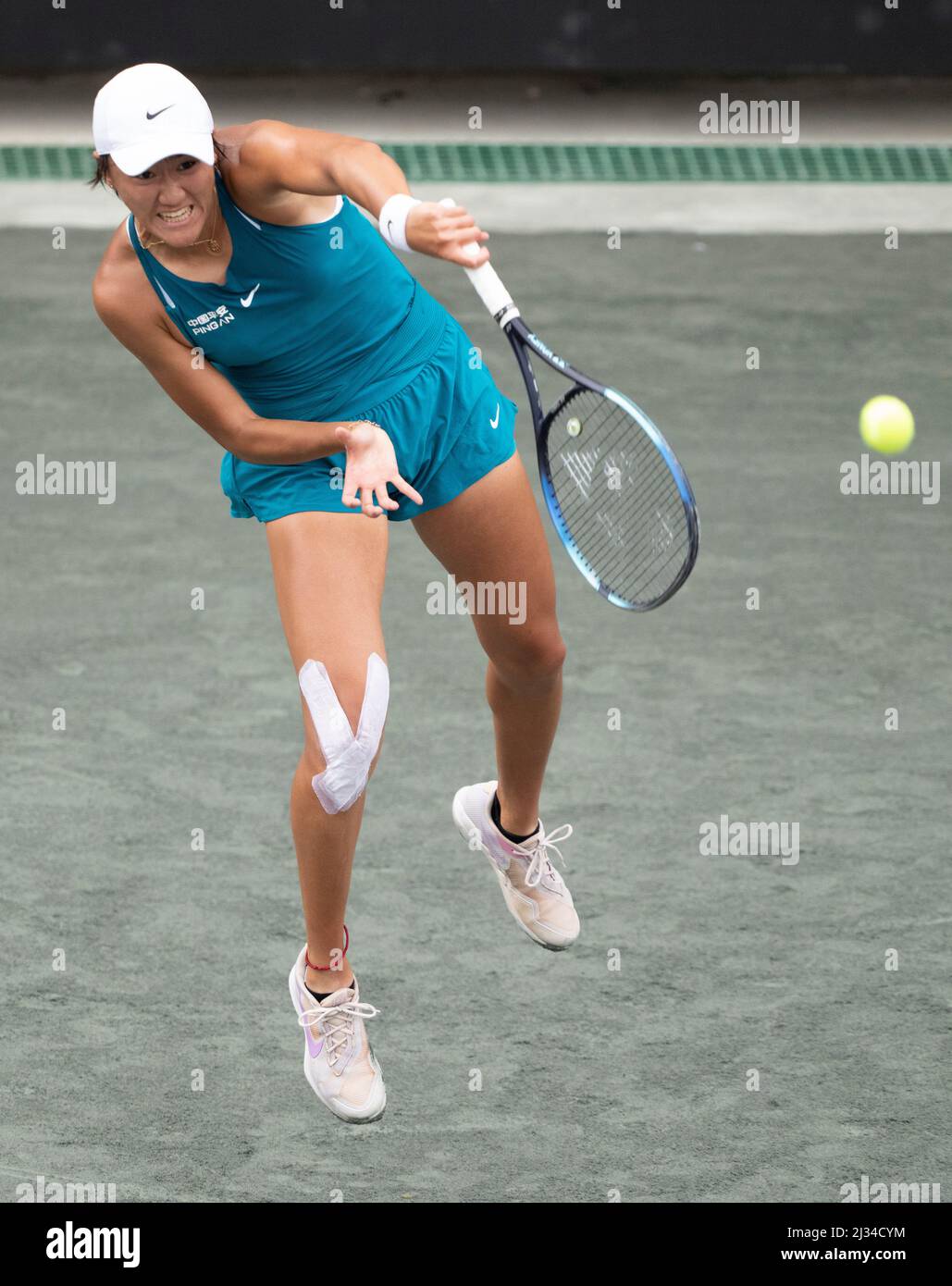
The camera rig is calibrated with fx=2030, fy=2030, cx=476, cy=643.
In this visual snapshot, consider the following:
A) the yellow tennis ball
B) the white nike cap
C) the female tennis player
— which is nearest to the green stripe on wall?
the yellow tennis ball

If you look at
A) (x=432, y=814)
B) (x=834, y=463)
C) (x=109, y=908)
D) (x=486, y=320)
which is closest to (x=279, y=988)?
(x=109, y=908)

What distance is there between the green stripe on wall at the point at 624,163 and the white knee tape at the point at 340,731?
6734 mm

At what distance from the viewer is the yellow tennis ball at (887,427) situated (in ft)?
23.0

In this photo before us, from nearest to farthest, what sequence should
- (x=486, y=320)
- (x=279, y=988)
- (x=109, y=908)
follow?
(x=279, y=988)
(x=109, y=908)
(x=486, y=320)

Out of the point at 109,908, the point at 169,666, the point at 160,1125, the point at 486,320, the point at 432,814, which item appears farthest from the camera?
the point at 486,320

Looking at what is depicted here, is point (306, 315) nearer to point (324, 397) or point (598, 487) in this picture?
point (324, 397)

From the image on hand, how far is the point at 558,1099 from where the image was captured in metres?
3.88

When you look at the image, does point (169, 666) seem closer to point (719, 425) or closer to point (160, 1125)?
point (160, 1125)

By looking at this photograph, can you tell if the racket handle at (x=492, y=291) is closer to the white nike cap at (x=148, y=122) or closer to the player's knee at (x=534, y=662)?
the white nike cap at (x=148, y=122)

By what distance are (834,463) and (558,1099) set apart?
380 centimetres

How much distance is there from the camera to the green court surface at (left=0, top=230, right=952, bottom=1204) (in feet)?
12.4

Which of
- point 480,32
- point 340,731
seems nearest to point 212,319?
point 340,731

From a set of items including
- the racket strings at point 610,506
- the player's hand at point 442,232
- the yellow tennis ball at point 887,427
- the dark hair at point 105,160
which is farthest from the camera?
the yellow tennis ball at point 887,427

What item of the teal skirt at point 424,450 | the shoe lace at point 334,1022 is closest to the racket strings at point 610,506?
the teal skirt at point 424,450
